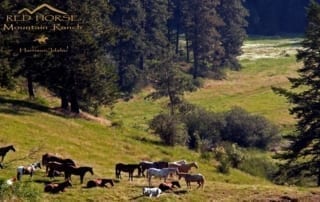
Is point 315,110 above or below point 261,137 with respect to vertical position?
above

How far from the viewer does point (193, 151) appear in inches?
2078

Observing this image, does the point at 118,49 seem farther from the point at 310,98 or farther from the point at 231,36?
the point at 310,98

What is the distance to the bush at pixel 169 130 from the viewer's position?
5219cm

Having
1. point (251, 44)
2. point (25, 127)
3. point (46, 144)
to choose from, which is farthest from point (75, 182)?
point (251, 44)

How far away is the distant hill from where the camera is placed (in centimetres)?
18175

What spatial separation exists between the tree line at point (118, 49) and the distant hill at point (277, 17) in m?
60.9

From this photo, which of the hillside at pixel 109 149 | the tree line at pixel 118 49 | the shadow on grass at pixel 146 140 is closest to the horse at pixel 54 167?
the hillside at pixel 109 149

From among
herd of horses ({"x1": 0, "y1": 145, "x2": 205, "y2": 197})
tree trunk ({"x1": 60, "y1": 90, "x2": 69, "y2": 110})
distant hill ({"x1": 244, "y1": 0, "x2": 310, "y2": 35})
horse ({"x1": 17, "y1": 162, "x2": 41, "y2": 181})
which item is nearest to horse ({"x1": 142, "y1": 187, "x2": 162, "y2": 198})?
herd of horses ({"x1": 0, "y1": 145, "x2": 205, "y2": 197})

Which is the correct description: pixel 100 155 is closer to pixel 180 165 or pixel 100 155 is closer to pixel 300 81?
pixel 180 165

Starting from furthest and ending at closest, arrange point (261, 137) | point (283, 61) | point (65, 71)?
1. point (283, 61)
2. point (261, 137)
3. point (65, 71)

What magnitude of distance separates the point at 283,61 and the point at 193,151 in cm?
7646

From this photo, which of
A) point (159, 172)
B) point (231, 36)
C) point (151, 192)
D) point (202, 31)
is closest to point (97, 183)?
point (151, 192)

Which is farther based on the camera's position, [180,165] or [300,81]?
[300,81]

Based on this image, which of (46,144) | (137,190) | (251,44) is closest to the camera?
(137,190)
